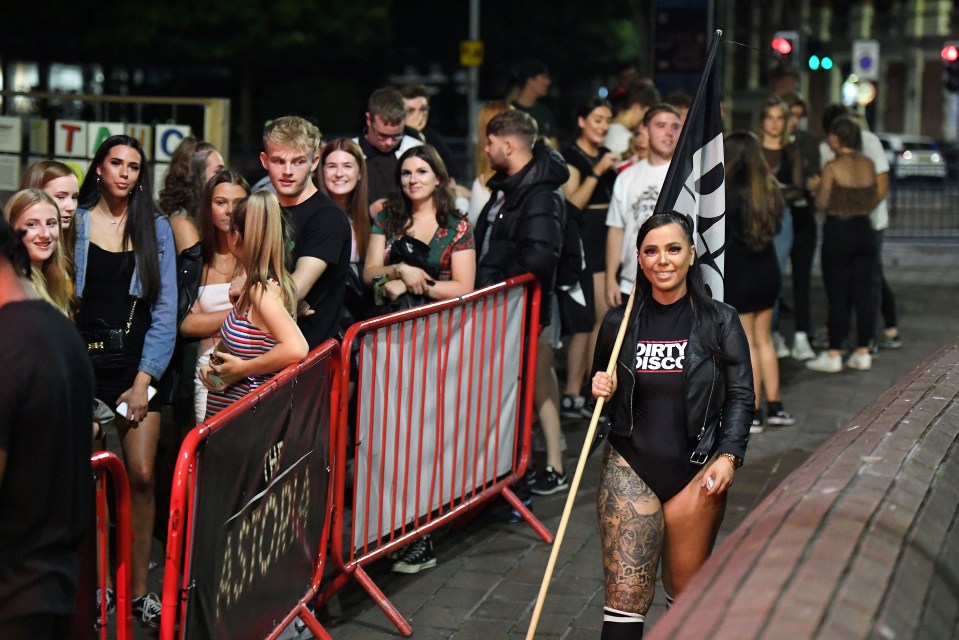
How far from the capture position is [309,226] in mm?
6207

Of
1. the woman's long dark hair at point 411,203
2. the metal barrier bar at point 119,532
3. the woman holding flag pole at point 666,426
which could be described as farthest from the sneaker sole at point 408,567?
the metal barrier bar at point 119,532

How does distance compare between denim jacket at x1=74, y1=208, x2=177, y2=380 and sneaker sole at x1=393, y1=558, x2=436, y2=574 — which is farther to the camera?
sneaker sole at x1=393, y1=558, x2=436, y2=574

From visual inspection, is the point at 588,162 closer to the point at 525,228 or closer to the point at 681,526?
the point at 525,228

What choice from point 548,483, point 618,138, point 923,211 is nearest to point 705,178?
point 548,483

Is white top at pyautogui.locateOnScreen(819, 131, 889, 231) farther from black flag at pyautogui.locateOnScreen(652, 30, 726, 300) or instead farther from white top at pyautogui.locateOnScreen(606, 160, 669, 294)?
black flag at pyautogui.locateOnScreen(652, 30, 726, 300)

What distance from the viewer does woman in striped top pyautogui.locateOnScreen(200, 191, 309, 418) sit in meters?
5.46

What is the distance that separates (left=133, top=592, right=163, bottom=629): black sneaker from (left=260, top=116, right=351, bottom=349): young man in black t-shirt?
1289mm

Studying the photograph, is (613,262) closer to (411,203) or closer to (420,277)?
(411,203)

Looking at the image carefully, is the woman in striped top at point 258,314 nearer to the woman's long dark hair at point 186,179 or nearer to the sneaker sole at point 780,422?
the woman's long dark hair at point 186,179

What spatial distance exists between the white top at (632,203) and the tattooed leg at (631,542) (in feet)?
13.3

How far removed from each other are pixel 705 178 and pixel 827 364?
6190 mm

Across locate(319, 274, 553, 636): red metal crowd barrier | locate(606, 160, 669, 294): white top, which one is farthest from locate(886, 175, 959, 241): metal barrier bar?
locate(319, 274, 553, 636): red metal crowd barrier

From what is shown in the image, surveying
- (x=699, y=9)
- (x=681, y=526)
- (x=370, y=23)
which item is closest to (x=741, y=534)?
(x=681, y=526)

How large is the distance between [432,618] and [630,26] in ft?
186
